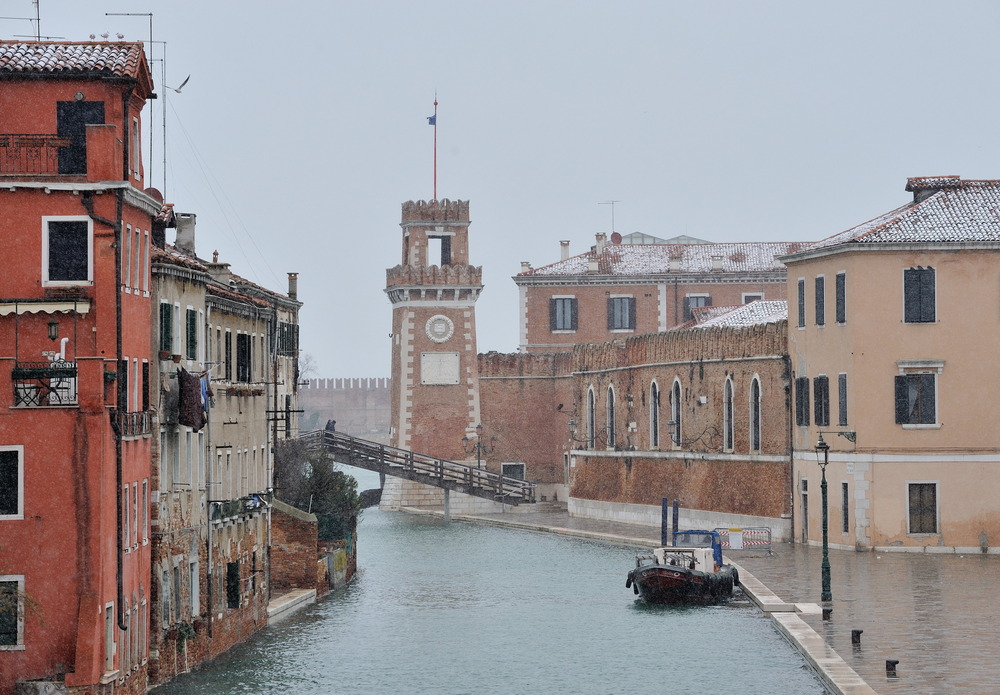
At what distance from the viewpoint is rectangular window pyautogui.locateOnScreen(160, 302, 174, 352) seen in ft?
89.7

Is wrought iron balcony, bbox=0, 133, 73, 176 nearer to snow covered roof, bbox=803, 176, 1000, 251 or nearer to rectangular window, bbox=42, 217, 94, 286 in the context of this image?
rectangular window, bbox=42, 217, 94, 286

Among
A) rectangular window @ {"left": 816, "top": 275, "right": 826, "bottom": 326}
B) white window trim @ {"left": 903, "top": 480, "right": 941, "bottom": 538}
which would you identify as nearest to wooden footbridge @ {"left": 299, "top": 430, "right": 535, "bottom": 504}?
rectangular window @ {"left": 816, "top": 275, "right": 826, "bottom": 326}

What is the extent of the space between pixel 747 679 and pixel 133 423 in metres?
10.8

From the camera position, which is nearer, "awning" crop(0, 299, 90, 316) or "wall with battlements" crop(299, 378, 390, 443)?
"awning" crop(0, 299, 90, 316)

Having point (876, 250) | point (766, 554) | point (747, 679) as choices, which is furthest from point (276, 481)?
point (747, 679)

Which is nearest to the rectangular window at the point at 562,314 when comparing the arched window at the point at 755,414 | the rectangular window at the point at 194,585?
the arched window at the point at 755,414

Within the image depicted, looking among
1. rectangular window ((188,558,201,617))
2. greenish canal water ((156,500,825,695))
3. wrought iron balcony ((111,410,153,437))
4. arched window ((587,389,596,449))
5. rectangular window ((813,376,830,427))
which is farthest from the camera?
arched window ((587,389,596,449))

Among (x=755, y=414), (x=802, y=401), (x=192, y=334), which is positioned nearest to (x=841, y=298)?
(x=802, y=401)

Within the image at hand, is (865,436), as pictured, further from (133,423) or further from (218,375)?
(133,423)

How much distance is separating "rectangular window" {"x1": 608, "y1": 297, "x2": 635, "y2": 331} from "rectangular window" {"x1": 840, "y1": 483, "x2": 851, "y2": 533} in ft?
101

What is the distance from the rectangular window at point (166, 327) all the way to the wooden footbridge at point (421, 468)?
36.1 m

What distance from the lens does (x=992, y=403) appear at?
151 ft

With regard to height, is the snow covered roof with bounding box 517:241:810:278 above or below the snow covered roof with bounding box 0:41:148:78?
above

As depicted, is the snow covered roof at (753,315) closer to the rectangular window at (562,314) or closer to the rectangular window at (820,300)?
the rectangular window at (820,300)
